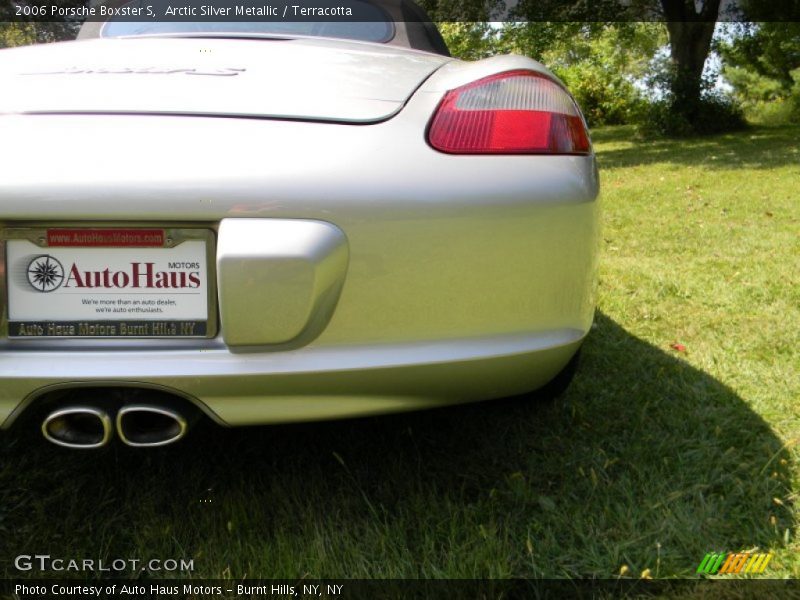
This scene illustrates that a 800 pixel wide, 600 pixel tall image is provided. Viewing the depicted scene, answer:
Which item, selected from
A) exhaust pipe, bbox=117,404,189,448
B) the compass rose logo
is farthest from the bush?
the compass rose logo

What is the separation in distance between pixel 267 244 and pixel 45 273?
0.43 meters

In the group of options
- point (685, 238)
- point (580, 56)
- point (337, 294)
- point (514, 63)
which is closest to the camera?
point (337, 294)

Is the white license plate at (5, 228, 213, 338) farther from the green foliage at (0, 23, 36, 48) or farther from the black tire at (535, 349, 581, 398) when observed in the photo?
the green foliage at (0, 23, 36, 48)

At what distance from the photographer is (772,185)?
766 cm

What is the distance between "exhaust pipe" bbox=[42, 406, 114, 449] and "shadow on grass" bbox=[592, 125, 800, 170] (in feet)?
31.9

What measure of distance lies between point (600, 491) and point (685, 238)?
3.55 m

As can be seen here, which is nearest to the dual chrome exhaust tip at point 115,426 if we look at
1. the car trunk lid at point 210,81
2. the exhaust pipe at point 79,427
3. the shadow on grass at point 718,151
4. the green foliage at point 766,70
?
the exhaust pipe at point 79,427

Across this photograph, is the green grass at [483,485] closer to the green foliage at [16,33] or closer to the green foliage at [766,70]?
the green foliage at [16,33]

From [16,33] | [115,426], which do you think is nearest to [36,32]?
[16,33]

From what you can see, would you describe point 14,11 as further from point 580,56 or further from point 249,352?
point 580,56

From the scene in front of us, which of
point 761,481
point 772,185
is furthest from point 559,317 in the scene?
point 772,185

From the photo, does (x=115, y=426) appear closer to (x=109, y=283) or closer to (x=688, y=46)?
(x=109, y=283)

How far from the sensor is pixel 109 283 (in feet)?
4.39

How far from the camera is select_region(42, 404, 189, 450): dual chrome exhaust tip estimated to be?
4.47 ft
